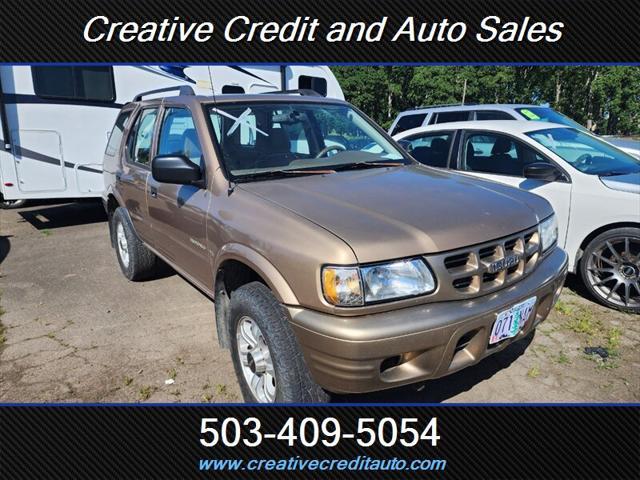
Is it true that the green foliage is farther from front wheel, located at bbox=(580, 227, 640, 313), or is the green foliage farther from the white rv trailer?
front wheel, located at bbox=(580, 227, 640, 313)

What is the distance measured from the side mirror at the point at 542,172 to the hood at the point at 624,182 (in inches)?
14.7

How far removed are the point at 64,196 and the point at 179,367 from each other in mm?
5117

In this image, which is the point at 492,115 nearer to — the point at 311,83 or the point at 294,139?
the point at 311,83

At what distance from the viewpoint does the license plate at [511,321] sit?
227 cm

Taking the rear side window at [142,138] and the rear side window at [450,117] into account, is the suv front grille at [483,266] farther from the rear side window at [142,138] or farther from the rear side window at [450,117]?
the rear side window at [450,117]

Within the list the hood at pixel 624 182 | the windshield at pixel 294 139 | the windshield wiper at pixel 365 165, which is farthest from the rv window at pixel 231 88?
the hood at pixel 624 182

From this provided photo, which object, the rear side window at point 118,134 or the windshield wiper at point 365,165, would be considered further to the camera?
the rear side window at point 118,134

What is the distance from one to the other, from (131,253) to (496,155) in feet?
13.0

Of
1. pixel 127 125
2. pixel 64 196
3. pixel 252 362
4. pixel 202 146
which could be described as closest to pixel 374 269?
pixel 252 362

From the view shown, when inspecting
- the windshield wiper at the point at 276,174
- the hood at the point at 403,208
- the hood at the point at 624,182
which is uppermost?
the windshield wiper at the point at 276,174

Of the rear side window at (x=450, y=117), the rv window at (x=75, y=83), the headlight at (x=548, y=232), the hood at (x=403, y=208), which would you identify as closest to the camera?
the hood at (x=403, y=208)

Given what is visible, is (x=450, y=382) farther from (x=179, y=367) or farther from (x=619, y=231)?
(x=619, y=231)

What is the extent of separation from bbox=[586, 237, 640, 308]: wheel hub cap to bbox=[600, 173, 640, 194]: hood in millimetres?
429

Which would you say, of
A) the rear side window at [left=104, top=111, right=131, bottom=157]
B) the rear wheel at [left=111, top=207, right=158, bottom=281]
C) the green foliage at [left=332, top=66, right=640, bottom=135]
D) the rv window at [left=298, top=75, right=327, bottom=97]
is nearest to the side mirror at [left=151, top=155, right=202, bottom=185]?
the rear wheel at [left=111, top=207, right=158, bottom=281]
